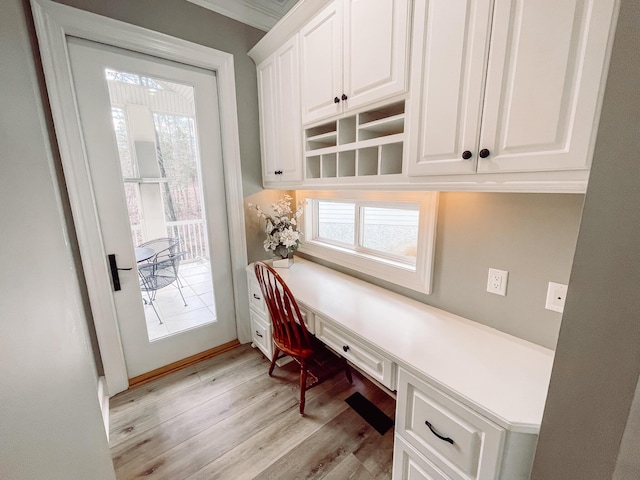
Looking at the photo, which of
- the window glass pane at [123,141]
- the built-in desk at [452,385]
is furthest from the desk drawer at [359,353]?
the window glass pane at [123,141]

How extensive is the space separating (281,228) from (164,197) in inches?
35.0

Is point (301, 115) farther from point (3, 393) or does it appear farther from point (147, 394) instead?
point (147, 394)

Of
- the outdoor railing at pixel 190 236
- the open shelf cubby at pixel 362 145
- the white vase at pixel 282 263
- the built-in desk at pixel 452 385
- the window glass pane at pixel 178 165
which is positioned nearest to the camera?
the built-in desk at pixel 452 385

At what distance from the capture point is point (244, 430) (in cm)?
153

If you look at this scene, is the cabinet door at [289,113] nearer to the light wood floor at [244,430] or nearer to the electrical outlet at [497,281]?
the electrical outlet at [497,281]

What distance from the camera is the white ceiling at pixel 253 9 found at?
5.84 feet

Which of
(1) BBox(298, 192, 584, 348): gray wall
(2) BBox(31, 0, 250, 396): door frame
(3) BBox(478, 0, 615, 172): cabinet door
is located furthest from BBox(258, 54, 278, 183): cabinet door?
(3) BBox(478, 0, 615, 172): cabinet door

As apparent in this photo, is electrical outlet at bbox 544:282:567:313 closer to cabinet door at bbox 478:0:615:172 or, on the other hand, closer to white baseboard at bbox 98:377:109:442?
cabinet door at bbox 478:0:615:172

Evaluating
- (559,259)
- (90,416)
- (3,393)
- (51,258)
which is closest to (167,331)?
(90,416)

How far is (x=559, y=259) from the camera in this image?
0.95 m

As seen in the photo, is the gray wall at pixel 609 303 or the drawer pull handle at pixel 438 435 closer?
the gray wall at pixel 609 303

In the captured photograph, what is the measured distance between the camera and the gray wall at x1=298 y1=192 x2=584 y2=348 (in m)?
0.95

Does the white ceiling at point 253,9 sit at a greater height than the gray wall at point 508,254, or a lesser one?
greater

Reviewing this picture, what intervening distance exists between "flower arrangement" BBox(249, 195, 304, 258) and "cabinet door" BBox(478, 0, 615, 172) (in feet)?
4.87
